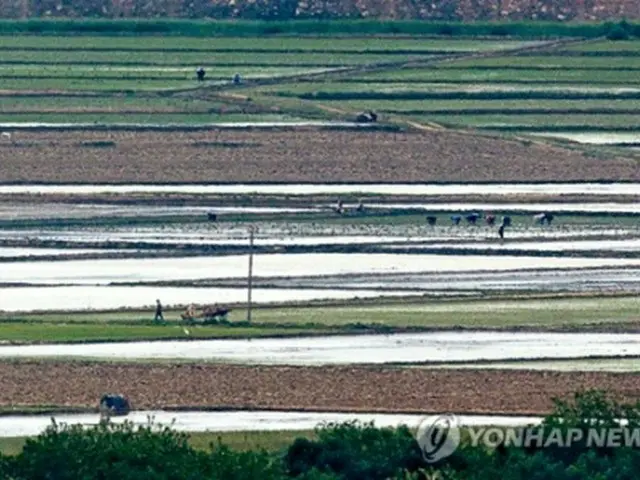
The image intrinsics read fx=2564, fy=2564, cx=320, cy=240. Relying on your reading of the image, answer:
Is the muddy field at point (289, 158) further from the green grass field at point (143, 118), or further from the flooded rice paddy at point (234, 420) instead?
the flooded rice paddy at point (234, 420)

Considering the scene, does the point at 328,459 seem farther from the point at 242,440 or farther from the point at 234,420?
the point at 234,420

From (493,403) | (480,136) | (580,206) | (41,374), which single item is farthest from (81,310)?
(480,136)

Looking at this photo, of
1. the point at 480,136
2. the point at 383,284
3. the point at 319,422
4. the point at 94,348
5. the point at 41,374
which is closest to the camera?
the point at 319,422

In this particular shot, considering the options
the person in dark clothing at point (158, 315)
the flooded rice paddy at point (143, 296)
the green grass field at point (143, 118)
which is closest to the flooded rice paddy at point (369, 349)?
the person in dark clothing at point (158, 315)

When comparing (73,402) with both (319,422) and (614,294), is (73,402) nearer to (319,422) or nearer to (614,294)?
(319,422)

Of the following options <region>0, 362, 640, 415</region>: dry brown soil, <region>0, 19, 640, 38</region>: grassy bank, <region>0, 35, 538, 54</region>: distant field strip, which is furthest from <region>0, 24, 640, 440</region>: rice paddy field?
<region>0, 19, 640, 38</region>: grassy bank
